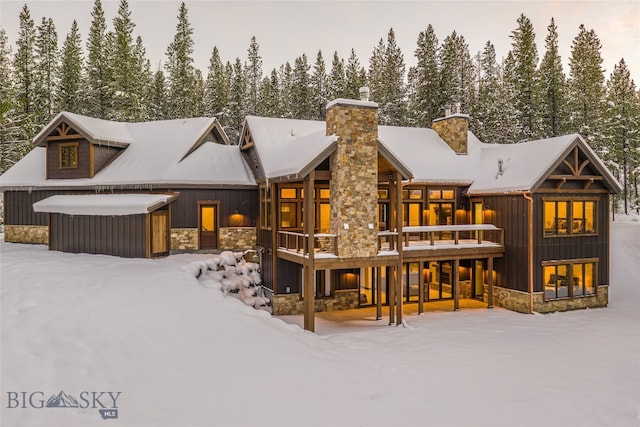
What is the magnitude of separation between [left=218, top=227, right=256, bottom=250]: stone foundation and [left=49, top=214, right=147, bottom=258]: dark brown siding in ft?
11.3

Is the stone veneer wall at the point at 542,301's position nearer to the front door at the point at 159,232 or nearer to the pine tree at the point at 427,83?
the front door at the point at 159,232

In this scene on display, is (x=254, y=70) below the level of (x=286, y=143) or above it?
above

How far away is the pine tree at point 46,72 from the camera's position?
110 feet

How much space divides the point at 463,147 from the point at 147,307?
57.0 ft

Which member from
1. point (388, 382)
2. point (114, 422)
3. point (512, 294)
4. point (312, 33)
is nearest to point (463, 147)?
point (512, 294)

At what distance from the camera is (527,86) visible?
102 ft

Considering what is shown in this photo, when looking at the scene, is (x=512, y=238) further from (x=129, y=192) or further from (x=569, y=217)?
(x=129, y=192)

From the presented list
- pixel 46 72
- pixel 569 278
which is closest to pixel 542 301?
pixel 569 278

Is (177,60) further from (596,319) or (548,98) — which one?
(596,319)

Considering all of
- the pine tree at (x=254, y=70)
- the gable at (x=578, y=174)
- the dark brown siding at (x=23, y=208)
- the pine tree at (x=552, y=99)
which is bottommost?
the dark brown siding at (x=23, y=208)

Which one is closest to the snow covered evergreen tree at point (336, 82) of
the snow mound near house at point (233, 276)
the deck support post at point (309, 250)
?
the snow mound near house at point (233, 276)

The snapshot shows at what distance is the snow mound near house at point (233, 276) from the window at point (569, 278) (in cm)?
1199

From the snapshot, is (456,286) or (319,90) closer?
(456,286)

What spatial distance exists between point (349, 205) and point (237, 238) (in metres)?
7.22
